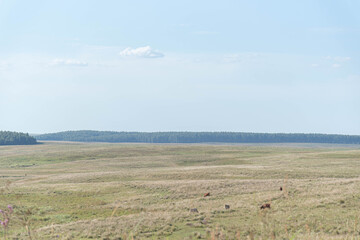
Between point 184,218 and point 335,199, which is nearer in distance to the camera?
point 184,218

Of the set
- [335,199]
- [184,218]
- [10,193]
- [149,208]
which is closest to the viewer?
[184,218]

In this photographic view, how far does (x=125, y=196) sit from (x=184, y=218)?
16.9 m

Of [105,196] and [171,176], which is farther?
[171,176]

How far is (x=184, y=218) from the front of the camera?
24391 millimetres

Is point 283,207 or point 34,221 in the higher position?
point 283,207

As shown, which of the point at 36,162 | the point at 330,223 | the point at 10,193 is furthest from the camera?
the point at 36,162

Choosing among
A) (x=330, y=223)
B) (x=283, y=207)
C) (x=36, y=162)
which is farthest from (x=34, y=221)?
(x=36, y=162)

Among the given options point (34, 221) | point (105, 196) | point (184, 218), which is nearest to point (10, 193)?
point (105, 196)

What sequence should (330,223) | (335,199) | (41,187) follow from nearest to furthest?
(330,223), (335,199), (41,187)

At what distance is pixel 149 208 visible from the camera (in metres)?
32.2

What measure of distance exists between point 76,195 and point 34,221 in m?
14.3

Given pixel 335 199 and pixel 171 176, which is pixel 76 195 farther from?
pixel 335 199

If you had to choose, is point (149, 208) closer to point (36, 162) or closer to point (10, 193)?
point (10, 193)

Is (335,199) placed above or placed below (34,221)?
above
